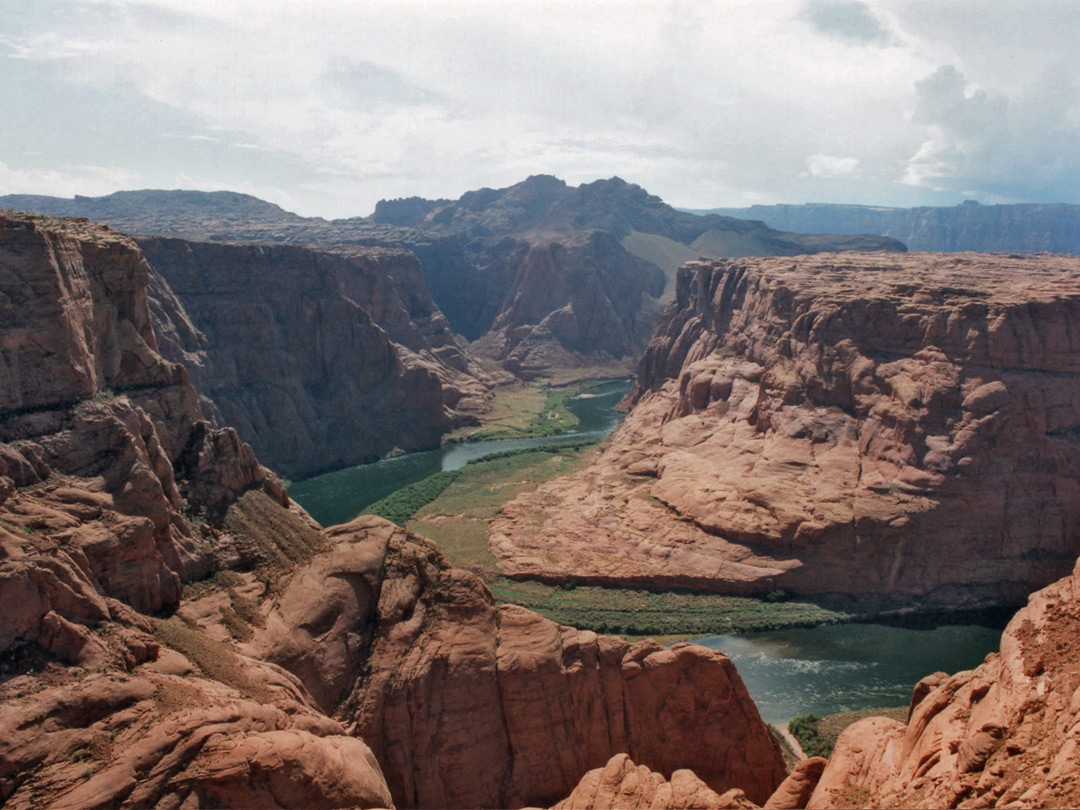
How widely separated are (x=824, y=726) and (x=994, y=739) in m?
30.0

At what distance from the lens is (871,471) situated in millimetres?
67875

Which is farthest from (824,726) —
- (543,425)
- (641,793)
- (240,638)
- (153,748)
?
(543,425)

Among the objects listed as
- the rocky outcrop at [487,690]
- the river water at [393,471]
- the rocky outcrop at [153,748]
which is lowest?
the river water at [393,471]

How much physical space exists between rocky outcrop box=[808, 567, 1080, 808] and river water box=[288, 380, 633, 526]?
64784 millimetres

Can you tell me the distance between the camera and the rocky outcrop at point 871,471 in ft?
205

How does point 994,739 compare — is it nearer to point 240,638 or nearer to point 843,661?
point 240,638

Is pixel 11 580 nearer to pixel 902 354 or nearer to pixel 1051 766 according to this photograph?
pixel 1051 766

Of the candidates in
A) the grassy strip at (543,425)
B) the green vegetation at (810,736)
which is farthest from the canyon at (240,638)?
the grassy strip at (543,425)

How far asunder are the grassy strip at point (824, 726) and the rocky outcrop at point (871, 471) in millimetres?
14406

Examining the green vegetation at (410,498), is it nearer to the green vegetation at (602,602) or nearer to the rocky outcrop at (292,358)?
the green vegetation at (602,602)

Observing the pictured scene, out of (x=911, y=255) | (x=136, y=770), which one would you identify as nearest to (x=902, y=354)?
(x=911, y=255)

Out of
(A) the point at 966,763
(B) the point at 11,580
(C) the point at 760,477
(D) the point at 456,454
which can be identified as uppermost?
(B) the point at 11,580

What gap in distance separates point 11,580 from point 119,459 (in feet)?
34.5

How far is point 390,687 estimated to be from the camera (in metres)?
32.0
